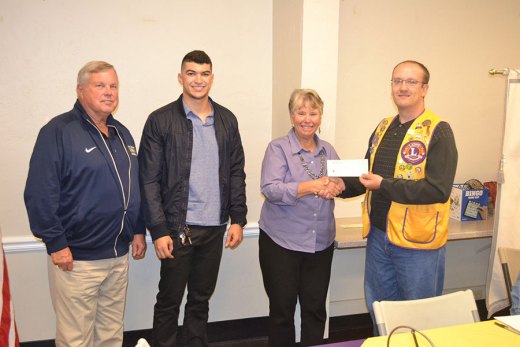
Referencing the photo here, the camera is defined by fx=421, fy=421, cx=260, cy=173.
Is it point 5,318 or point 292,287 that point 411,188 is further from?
point 5,318

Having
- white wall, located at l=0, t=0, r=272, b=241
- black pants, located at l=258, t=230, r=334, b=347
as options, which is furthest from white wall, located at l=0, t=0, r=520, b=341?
black pants, located at l=258, t=230, r=334, b=347

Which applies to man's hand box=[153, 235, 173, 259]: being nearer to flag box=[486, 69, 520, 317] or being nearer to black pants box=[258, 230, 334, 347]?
black pants box=[258, 230, 334, 347]

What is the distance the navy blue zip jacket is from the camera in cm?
193

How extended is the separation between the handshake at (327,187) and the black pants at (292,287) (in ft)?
1.13

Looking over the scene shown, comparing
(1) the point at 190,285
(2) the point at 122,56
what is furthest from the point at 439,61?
(1) the point at 190,285

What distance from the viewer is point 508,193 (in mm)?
2973

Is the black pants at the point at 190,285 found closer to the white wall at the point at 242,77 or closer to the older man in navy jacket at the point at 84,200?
the older man in navy jacket at the point at 84,200

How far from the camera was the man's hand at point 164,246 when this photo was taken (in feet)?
7.25

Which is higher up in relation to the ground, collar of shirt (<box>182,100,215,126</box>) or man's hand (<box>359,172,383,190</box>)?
collar of shirt (<box>182,100,215,126</box>)

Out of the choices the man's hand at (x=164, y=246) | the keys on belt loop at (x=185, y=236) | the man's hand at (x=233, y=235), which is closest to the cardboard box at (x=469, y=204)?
the man's hand at (x=233, y=235)

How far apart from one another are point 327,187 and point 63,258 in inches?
52.9

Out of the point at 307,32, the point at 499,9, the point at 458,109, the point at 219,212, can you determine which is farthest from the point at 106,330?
the point at 499,9

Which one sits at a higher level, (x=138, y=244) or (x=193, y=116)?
(x=193, y=116)

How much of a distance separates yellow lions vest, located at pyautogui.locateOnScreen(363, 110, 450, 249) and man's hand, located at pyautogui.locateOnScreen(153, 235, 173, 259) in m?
1.16
